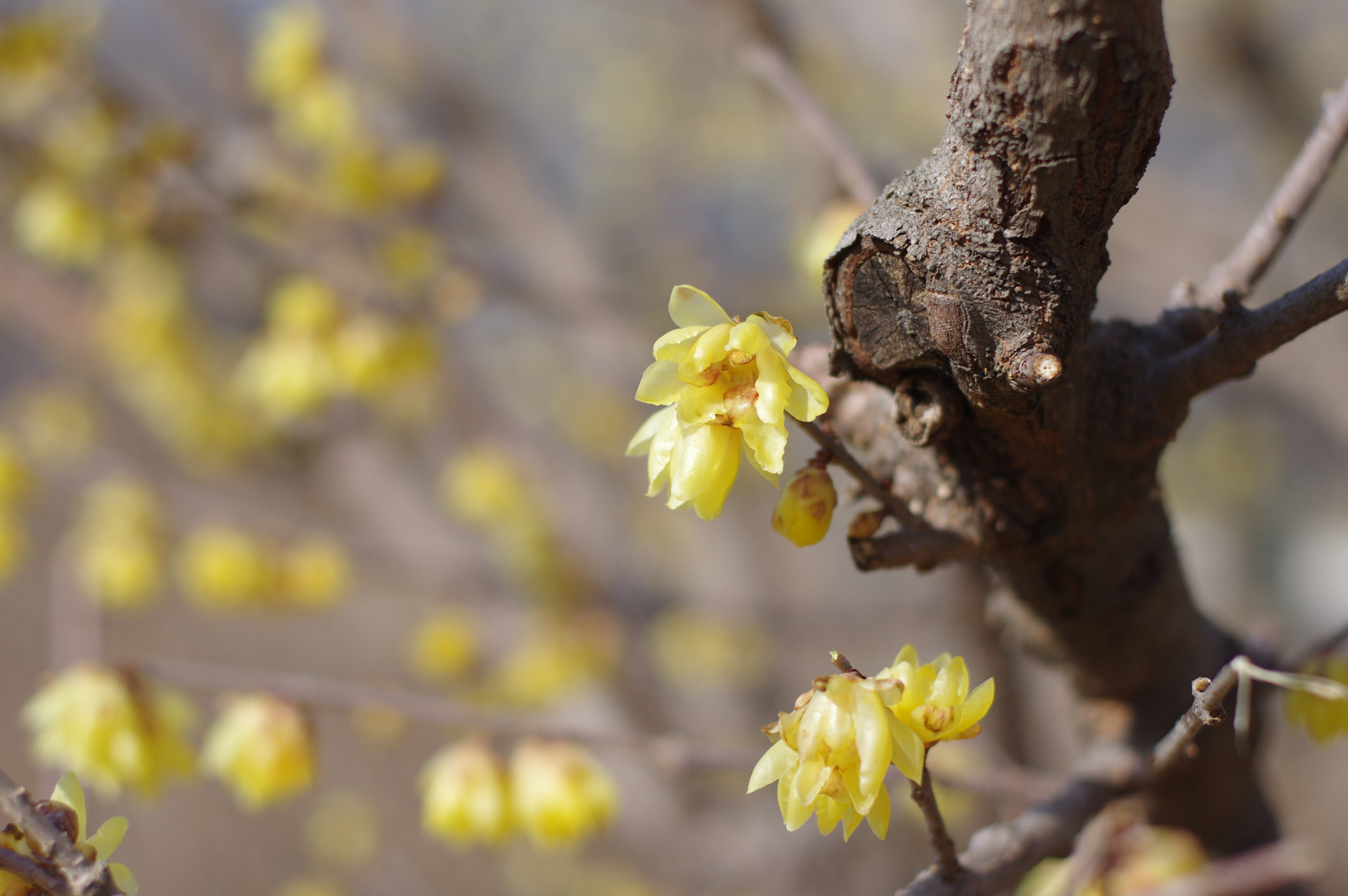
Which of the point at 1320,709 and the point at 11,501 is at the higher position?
the point at 11,501

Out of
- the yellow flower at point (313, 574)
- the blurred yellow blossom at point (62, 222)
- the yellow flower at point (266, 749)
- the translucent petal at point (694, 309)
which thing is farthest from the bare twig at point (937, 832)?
the blurred yellow blossom at point (62, 222)

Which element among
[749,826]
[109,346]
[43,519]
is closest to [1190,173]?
[749,826]

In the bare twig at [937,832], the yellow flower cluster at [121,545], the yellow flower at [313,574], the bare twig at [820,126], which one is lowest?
the bare twig at [937,832]

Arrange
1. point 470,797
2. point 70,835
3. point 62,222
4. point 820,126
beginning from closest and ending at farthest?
point 70,835
point 820,126
point 470,797
point 62,222

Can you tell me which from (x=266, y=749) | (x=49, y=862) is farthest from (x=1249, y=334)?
(x=266, y=749)

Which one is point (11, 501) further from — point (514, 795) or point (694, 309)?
point (694, 309)

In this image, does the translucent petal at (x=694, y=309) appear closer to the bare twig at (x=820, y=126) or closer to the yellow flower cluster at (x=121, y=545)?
the bare twig at (x=820, y=126)
